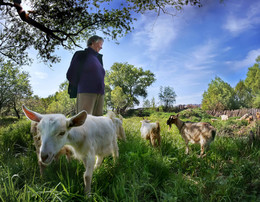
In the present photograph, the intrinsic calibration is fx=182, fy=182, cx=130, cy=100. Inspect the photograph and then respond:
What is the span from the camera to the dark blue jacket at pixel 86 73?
447 cm

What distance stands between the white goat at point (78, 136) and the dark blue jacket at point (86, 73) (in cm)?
127

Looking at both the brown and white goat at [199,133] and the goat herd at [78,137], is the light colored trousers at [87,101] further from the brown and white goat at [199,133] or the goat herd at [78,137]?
the brown and white goat at [199,133]

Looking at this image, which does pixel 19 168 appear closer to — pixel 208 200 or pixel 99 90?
pixel 99 90

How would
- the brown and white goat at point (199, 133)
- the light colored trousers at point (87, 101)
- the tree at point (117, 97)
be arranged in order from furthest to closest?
1. the tree at point (117, 97)
2. the brown and white goat at point (199, 133)
3. the light colored trousers at point (87, 101)

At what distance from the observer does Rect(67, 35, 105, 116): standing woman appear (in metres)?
4.45

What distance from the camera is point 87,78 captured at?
176 inches

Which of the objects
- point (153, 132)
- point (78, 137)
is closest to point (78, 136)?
point (78, 137)

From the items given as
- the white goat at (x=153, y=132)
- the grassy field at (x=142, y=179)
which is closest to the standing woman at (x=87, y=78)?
the grassy field at (x=142, y=179)

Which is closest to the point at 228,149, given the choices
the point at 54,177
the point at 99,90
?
the point at 99,90

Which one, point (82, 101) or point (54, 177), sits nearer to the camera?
point (54, 177)

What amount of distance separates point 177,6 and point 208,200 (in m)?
8.04

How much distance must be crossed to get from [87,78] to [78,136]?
2.16 m

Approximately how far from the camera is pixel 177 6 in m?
8.24

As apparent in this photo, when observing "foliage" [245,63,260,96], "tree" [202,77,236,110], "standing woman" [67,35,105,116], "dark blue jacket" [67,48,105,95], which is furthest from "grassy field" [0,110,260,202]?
"foliage" [245,63,260,96]
